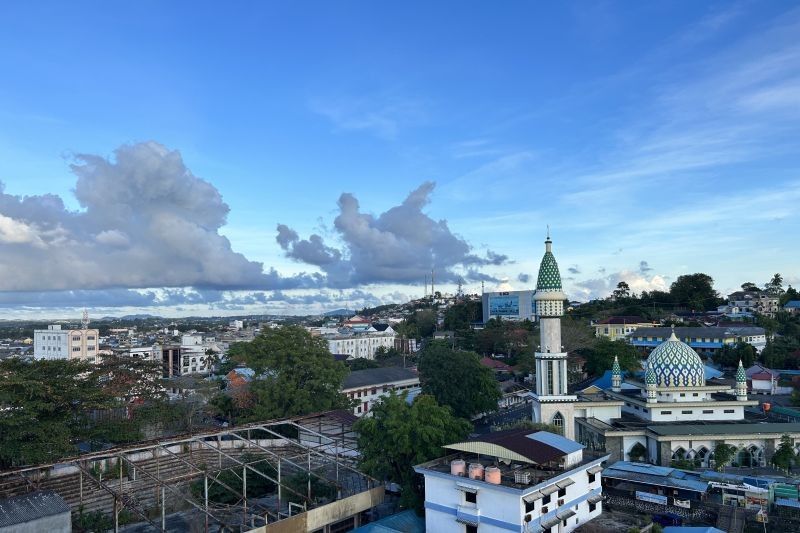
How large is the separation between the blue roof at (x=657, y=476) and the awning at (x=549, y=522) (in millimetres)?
6472

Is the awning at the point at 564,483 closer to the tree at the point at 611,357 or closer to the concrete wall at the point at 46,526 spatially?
the concrete wall at the point at 46,526

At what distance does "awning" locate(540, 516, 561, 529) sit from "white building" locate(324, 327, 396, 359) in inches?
2794

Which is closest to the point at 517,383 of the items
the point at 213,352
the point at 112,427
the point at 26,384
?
the point at 112,427

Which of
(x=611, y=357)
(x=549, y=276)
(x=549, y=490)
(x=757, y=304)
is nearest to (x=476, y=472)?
(x=549, y=490)

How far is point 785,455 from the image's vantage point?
2564cm

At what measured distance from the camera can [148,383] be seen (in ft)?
93.9

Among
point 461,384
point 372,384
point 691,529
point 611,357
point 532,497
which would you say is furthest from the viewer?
point 611,357

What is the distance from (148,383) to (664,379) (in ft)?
89.2

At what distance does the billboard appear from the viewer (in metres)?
116

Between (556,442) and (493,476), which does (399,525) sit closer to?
(493,476)

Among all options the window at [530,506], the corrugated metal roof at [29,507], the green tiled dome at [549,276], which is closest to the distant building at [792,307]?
the green tiled dome at [549,276]

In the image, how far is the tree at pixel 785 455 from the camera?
84.1ft

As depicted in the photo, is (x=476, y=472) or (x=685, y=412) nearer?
(x=476, y=472)

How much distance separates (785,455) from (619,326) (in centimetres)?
5133
